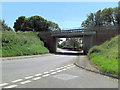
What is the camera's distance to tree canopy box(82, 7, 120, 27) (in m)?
48.6

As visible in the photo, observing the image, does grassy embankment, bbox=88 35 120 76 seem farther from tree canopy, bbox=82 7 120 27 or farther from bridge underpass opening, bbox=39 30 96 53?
tree canopy, bbox=82 7 120 27

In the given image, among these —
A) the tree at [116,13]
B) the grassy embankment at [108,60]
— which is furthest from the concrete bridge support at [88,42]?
the tree at [116,13]

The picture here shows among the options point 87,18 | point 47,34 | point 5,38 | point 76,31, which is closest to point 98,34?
point 76,31

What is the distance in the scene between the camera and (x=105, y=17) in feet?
168

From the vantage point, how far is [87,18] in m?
60.5

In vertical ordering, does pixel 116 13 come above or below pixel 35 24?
above

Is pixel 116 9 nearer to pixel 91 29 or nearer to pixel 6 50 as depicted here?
pixel 91 29

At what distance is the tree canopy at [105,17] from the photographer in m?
48.6

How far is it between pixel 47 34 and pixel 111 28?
61.2ft

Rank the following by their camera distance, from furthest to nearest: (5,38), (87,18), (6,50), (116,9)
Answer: (87,18) < (116,9) < (5,38) < (6,50)

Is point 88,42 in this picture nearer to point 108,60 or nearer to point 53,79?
point 108,60

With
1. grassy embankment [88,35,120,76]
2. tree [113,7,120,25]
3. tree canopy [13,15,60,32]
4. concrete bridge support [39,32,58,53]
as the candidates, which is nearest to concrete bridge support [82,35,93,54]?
concrete bridge support [39,32,58,53]

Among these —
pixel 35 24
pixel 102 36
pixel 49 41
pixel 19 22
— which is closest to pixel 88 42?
pixel 102 36

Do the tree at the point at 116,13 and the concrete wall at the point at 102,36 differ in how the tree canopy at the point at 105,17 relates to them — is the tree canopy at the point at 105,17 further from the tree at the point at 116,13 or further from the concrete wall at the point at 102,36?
the concrete wall at the point at 102,36
